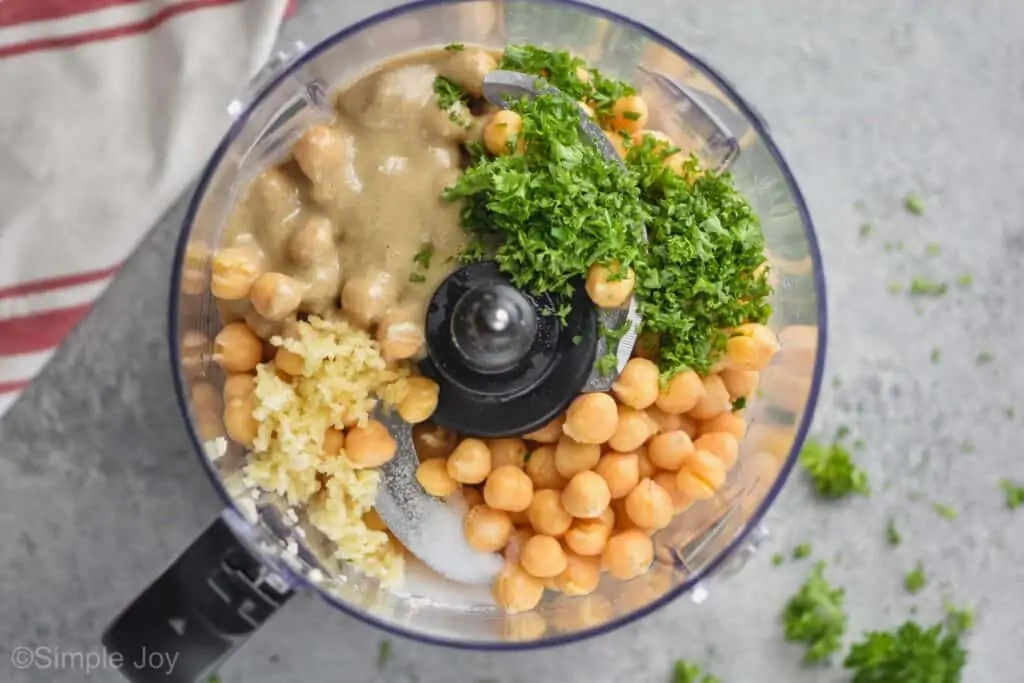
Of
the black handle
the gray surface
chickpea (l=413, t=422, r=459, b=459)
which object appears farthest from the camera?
the gray surface

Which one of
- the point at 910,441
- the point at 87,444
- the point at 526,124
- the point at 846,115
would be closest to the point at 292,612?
the point at 87,444

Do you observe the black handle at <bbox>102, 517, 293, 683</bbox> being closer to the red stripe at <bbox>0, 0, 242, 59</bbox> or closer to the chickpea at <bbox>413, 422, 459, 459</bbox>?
the chickpea at <bbox>413, 422, 459, 459</bbox>

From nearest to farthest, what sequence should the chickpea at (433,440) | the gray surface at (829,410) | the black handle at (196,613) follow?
the black handle at (196,613) → the chickpea at (433,440) → the gray surface at (829,410)

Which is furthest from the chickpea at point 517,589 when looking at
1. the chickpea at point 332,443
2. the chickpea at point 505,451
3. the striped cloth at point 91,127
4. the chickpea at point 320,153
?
the striped cloth at point 91,127

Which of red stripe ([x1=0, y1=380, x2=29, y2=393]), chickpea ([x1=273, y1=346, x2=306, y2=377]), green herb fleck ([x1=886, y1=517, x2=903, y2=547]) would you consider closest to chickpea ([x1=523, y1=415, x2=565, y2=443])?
chickpea ([x1=273, y1=346, x2=306, y2=377])

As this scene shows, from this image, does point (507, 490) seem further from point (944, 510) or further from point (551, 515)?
point (944, 510)

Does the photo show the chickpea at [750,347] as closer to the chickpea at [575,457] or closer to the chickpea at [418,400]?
the chickpea at [575,457]
